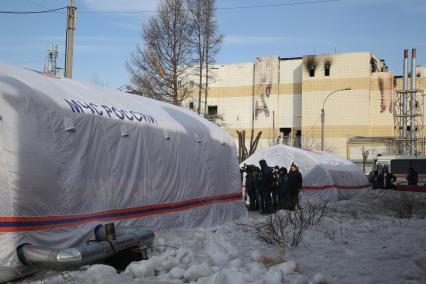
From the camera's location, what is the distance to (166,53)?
30.1 meters

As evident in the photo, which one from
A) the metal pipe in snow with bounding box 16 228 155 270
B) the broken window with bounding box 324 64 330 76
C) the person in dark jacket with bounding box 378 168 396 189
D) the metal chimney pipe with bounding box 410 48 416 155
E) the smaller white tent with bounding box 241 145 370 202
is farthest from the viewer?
the broken window with bounding box 324 64 330 76

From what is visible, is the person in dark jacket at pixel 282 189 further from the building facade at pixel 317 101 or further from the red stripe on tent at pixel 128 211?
the building facade at pixel 317 101

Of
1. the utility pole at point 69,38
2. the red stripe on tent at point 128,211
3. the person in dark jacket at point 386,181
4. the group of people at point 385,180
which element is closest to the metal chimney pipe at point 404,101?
the group of people at point 385,180

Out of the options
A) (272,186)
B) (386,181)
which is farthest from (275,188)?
(386,181)

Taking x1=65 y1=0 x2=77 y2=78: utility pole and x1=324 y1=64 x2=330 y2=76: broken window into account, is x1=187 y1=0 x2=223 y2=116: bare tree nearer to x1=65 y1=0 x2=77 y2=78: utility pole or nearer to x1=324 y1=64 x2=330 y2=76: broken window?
x1=65 y1=0 x2=77 y2=78: utility pole

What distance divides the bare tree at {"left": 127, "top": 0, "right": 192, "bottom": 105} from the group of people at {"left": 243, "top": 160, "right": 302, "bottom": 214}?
12161mm

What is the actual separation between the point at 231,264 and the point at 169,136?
15.0 feet

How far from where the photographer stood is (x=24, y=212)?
7191 mm

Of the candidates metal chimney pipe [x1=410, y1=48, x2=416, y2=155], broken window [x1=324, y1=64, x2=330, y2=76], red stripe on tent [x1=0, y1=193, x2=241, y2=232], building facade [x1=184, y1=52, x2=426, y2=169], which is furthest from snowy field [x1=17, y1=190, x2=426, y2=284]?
broken window [x1=324, y1=64, x2=330, y2=76]

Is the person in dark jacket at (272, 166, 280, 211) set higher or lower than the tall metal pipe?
lower

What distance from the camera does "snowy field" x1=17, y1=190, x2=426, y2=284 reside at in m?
6.54

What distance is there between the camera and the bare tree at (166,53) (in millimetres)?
29969

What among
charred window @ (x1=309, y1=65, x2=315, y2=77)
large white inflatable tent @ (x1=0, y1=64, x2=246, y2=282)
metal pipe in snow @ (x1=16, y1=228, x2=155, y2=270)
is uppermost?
charred window @ (x1=309, y1=65, x2=315, y2=77)

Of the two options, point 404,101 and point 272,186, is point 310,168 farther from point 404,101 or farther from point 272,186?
point 404,101
